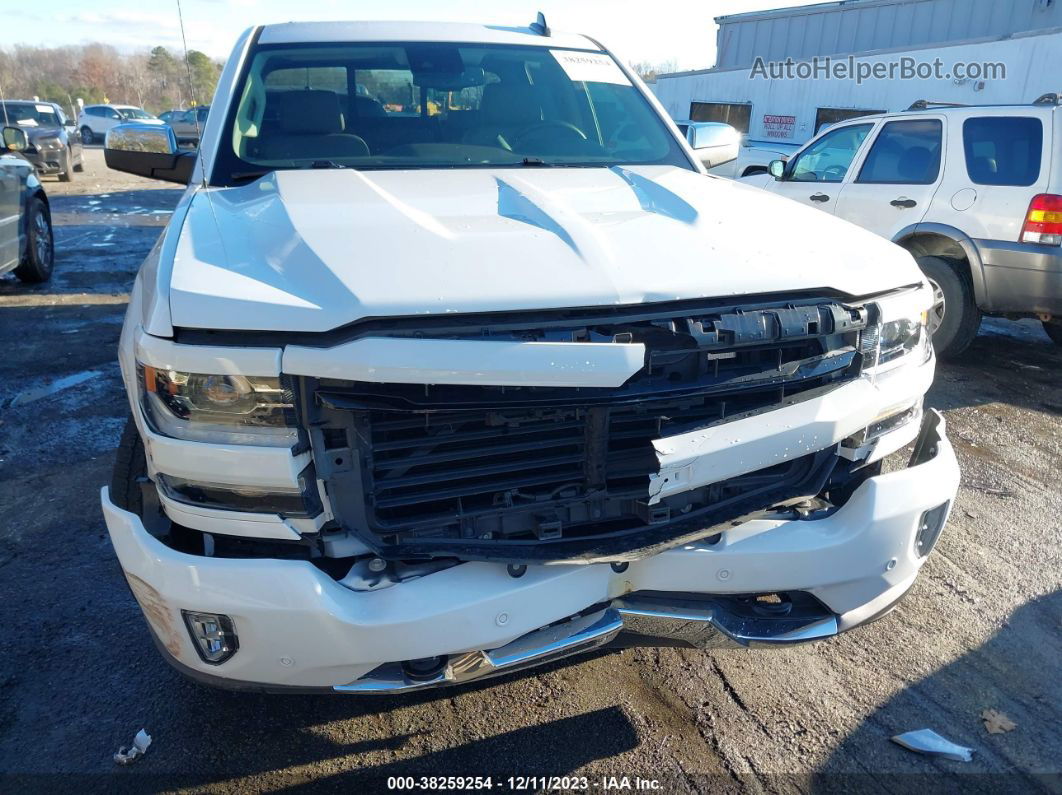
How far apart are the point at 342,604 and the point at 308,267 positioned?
2.58ft

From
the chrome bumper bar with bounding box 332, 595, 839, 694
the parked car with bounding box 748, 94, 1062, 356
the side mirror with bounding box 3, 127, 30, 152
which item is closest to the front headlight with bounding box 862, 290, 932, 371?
the chrome bumper bar with bounding box 332, 595, 839, 694

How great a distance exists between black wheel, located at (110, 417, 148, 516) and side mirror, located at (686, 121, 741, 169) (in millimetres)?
2685

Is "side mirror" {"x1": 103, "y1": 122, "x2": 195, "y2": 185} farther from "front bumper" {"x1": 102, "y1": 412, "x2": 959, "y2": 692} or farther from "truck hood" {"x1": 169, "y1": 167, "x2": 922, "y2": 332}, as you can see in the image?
"front bumper" {"x1": 102, "y1": 412, "x2": 959, "y2": 692}

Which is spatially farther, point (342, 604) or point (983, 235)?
point (983, 235)

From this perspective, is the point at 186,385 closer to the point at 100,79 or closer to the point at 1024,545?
the point at 1024,545

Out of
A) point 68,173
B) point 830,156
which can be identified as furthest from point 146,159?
point 68,173

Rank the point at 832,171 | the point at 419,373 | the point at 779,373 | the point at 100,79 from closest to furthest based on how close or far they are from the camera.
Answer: the point at 419,373, the point at 779,373, the point at 832,171, the point at 100,79

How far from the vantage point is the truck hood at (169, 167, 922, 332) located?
5.82ft

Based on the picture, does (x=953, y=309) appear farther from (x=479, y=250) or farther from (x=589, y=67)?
(x=479, y=250)

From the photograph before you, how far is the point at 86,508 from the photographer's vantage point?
12.0 ft

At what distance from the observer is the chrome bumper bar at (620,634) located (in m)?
1.92

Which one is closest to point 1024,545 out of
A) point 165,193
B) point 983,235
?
point 983,235

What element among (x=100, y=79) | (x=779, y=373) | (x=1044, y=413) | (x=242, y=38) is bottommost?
(x=1044, y=413)

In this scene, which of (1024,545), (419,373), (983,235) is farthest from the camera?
(983,235)
